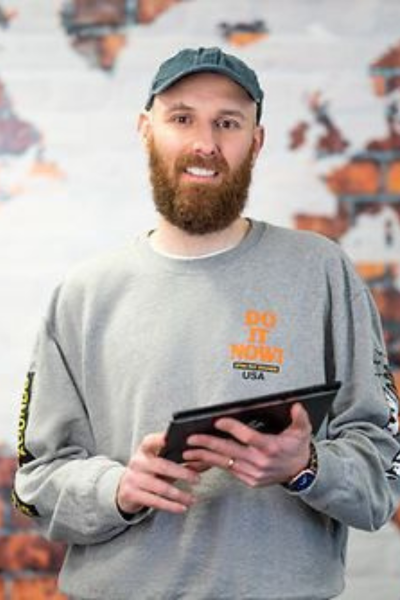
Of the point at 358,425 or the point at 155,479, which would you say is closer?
the point at 155,479

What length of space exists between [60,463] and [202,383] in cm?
26

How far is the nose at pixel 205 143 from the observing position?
1.40 meters

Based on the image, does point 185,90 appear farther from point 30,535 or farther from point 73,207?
point 30,535

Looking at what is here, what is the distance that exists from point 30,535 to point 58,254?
26.5 inches

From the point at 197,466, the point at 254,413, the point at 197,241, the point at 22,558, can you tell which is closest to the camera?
the point at 254,413

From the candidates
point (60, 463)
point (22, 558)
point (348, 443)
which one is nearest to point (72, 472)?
point (60, 463)

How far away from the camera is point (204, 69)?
143 centimetres

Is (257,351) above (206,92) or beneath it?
beneath

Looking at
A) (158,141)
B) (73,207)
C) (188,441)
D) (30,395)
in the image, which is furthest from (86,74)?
(188,441)

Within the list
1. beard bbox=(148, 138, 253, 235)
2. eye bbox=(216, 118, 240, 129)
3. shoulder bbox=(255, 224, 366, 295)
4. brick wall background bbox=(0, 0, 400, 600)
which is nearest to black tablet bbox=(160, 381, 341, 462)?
shoulder bbox=(255, 224, 366, 295)

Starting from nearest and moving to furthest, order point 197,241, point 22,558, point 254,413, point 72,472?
1. point 254,413
2. point 72,472
3. point 197,241
4. point 22,558

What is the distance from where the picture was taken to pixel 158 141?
1457 millimetres

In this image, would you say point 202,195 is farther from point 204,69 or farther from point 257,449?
point 257,449

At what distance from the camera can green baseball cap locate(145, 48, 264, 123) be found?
142cm
